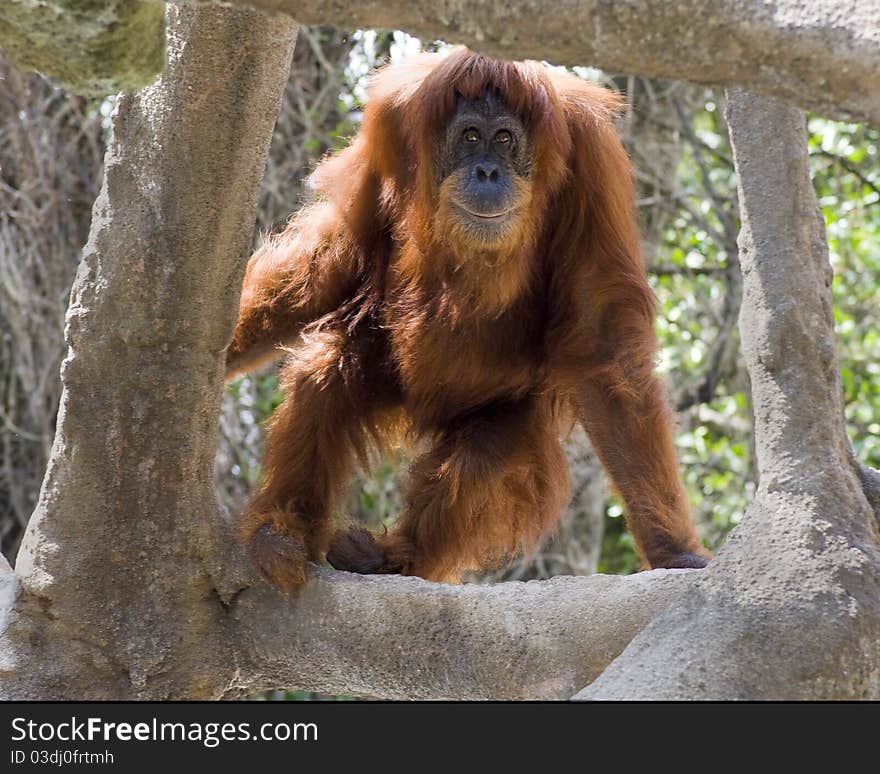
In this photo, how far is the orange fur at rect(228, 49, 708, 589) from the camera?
354cm

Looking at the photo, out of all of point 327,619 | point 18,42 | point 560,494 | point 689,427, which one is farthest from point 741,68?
point 689,427

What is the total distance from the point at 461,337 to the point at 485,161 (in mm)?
517

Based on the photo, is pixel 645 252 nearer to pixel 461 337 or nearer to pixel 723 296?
pixel 723 296

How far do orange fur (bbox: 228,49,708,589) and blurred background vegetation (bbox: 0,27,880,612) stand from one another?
2.04m

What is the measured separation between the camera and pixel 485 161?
3605 millimetres

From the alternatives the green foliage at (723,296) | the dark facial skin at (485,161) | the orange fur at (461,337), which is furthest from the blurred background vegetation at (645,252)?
the dark facial skin at (485,161)

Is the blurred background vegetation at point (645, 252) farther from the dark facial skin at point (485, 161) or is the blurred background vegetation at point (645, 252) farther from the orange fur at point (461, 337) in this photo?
the dark facial skin at point (485, 161)

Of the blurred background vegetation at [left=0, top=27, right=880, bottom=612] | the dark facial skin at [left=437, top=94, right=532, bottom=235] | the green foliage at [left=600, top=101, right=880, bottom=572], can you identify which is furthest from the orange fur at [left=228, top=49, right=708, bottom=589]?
the green foliage at [left=600, top=101, right=880, bottom=572]

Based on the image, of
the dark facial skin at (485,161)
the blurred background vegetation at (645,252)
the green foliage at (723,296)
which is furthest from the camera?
the green foliage at (723,296)

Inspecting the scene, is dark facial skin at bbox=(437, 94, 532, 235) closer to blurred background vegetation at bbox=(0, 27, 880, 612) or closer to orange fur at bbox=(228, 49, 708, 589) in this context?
orange fur at bbox=(228, 49, 708, 589)

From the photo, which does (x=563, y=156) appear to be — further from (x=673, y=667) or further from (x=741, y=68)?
(x=741, y=68)

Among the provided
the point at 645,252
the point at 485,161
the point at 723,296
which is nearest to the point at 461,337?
the point at 485,161

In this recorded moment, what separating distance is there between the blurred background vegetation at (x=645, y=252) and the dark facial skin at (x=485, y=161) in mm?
2432

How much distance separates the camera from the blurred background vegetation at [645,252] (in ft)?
20.5
